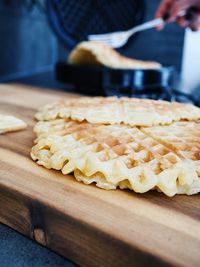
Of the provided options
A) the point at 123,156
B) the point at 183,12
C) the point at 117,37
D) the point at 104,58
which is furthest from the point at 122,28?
the point at 123,156

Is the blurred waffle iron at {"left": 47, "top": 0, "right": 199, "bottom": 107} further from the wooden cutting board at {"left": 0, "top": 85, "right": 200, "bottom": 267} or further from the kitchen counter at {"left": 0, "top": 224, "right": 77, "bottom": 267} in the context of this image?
the kitchen counter at {"left": 0, "top": 224, "right": 77, "bottom": 267}

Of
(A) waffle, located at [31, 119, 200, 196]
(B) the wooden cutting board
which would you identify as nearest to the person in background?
(A) waffle, located at [31, 119, 200, 196]

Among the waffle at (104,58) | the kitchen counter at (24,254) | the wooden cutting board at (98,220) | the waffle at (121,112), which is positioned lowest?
the kitchen counter at (24,254)

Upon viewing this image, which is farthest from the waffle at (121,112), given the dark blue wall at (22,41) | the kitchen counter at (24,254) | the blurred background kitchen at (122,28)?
the dark blue wall at (22,41)

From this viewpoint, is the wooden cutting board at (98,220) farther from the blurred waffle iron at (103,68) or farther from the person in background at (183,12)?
the person in background at (183,12)

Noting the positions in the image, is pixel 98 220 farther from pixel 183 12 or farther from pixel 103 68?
pixel 183 12

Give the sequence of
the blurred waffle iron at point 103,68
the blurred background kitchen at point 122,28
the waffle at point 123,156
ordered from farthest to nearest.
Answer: the blurred background kitchen at point 122,28 < the blurred waffle iron at point 103,68 < the waffle at point 123,156

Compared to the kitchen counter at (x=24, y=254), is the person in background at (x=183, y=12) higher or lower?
higher
